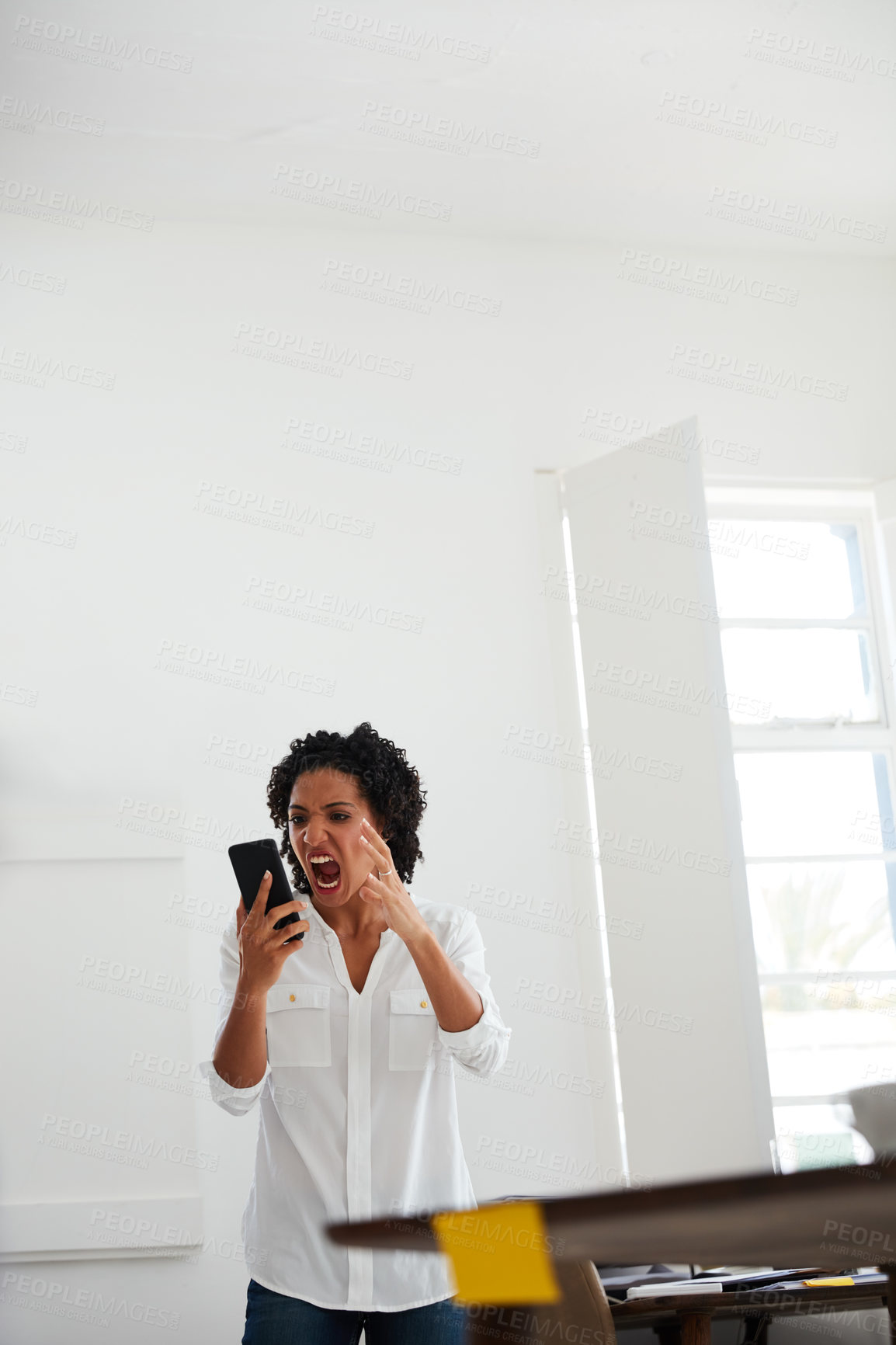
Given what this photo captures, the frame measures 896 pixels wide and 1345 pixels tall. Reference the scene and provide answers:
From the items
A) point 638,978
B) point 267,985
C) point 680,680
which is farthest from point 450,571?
point 267,985

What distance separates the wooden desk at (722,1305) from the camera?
266 centimetres

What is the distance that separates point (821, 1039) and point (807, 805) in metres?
0.71

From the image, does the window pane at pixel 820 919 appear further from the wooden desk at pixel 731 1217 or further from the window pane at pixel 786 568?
the wooden desk at pixel 731 1217

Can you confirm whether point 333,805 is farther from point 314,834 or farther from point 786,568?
point 786,568

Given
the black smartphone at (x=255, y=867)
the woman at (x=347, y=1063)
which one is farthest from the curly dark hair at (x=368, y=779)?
the black smartphone at (x=255, y=867)

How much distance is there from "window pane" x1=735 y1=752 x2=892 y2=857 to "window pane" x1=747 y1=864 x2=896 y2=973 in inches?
2.8

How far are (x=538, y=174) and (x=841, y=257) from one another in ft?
3.88

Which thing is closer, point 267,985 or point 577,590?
point 267,985

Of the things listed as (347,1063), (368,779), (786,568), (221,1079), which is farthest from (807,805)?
(221,1079)

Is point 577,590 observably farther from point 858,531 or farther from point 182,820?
point 182,820

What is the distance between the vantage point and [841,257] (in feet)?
12.9

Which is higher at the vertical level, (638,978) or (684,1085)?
(638,978)

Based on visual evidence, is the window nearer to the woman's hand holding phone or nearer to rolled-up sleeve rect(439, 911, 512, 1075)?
rolled-up sleeve rect(439, 911, 512, 1075)

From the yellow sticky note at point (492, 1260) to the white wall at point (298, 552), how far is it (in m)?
2.74
